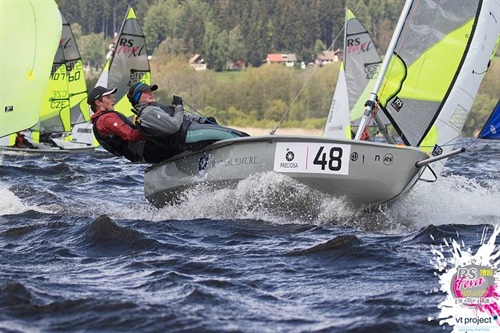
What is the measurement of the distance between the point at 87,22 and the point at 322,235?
4607 inches

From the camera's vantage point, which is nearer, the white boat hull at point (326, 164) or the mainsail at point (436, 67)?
the white boat hull at point (326, 164)

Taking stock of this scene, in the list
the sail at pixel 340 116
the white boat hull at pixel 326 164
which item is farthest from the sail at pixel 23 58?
the sail at pixel 340 116

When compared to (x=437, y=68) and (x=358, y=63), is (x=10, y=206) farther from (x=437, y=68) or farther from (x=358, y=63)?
(x=358, y=63)

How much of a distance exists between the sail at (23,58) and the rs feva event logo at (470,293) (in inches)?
182

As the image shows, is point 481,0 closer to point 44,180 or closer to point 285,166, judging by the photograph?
point 285,166

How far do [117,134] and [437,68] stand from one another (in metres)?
2.81

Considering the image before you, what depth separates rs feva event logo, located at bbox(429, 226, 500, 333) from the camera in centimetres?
401

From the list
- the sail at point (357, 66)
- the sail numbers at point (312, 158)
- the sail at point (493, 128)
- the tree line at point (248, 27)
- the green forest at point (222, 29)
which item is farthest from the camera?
the tree line at point (248, 27)

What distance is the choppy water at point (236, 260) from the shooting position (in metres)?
4.17

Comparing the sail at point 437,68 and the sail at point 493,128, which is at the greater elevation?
the sail at point 437,68

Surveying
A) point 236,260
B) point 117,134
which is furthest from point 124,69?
point 236,260

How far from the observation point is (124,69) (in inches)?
821

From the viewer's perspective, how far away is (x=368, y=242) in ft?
19.7

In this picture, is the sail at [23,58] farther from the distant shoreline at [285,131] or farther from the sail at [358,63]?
the distant shoreline at [285,131]
